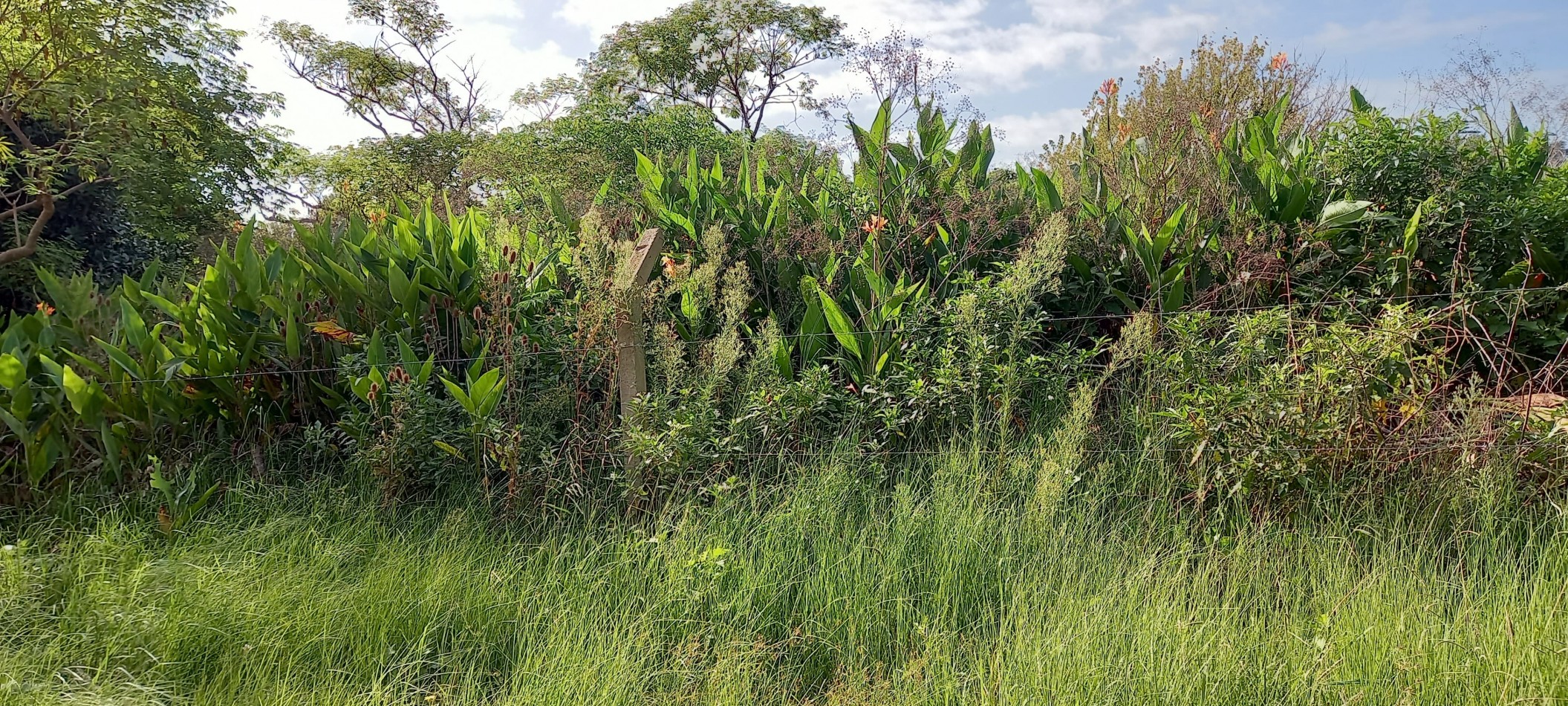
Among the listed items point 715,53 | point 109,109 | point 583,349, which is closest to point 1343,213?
point 583,349

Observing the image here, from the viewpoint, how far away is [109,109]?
680 centimetres

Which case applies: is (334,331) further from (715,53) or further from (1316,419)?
(715,53)

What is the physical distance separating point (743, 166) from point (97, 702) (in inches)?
136

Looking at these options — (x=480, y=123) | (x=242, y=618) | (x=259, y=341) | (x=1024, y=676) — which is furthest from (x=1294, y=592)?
(x=480, y=123)

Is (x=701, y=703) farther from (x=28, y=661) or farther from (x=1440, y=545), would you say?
(x=1440, y=545)

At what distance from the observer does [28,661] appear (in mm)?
2312

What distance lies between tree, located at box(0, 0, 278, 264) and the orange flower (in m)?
4.33

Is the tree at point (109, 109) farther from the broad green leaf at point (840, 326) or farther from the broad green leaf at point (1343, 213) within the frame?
the broad green leaf at point (1343, 213)

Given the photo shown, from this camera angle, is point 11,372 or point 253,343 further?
point 253,343

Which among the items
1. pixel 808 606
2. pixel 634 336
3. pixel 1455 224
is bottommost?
pixel 808 606

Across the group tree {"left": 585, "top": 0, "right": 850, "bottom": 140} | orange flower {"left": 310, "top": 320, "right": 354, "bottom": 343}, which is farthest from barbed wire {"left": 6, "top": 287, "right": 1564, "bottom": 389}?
tree {"left": 585, "top": 0, "right": 850, "bottom": 140}

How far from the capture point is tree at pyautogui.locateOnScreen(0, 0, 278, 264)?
663 centimetres

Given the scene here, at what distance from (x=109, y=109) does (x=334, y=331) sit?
16.5ft

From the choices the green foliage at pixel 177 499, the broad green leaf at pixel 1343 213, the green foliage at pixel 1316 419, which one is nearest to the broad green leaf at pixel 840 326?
the green foliage at pixel 1316 419
